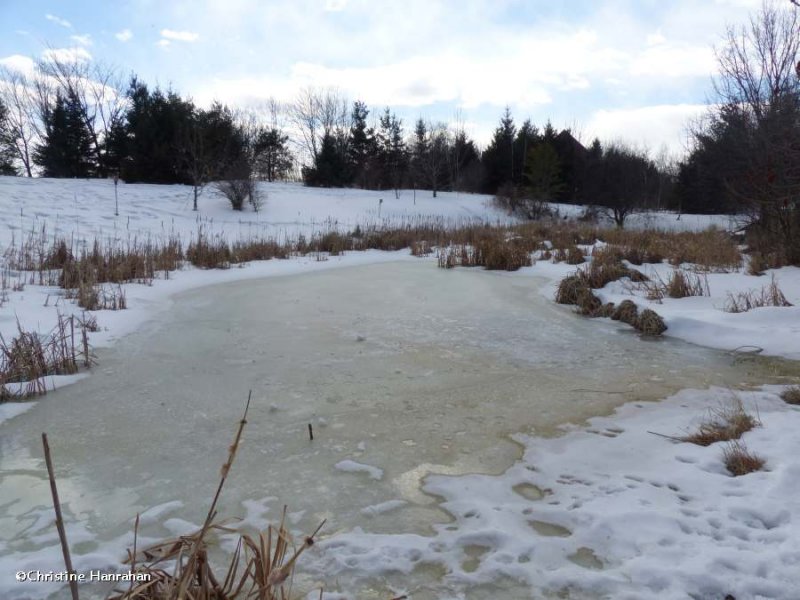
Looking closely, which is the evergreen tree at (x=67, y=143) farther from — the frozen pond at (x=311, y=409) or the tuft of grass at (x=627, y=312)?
the tuft of grass at (x=627, y=312)

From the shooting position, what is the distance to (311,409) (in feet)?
10.5

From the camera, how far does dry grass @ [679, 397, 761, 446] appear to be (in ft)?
8.82

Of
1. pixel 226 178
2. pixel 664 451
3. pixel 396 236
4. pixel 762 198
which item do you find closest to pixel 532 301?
pixel 664 451

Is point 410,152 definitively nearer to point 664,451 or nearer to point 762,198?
point 762,198

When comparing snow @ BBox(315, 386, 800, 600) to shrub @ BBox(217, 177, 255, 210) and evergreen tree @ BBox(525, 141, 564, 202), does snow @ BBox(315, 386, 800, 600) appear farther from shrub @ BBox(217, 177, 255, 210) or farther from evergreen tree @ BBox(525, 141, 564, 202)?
evergreen tree @ BBox(525, 141, 564, 202)

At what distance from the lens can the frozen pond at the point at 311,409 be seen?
2180 millimetres

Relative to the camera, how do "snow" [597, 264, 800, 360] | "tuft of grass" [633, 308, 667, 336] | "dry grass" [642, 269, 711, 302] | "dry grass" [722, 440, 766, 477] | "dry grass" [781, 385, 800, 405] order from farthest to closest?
"dry grass" [642, 269, 711, 302] → "tuft of grass" [633, 308, 667, 336] → "snow" [597, 264, 800, 360] → "dry grass" [781, 385, 800, 405] → "dry grass" [722, 440, 766, 477]

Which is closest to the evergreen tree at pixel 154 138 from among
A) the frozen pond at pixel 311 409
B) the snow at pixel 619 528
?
the frozen pond at pixel 311 409

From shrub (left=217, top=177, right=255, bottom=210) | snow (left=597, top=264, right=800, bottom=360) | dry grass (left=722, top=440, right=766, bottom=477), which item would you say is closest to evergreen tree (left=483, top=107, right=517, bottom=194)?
shrub (left=217, top=177, right=255, bottom=210)

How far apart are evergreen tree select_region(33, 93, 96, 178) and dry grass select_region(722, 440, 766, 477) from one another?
93.1ft

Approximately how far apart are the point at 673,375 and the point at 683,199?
29330mm

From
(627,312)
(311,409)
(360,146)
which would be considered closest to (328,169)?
(360,146)

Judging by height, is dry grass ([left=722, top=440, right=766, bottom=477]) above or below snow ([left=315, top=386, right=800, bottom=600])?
above

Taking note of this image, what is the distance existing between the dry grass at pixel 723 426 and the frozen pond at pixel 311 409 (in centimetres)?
53
